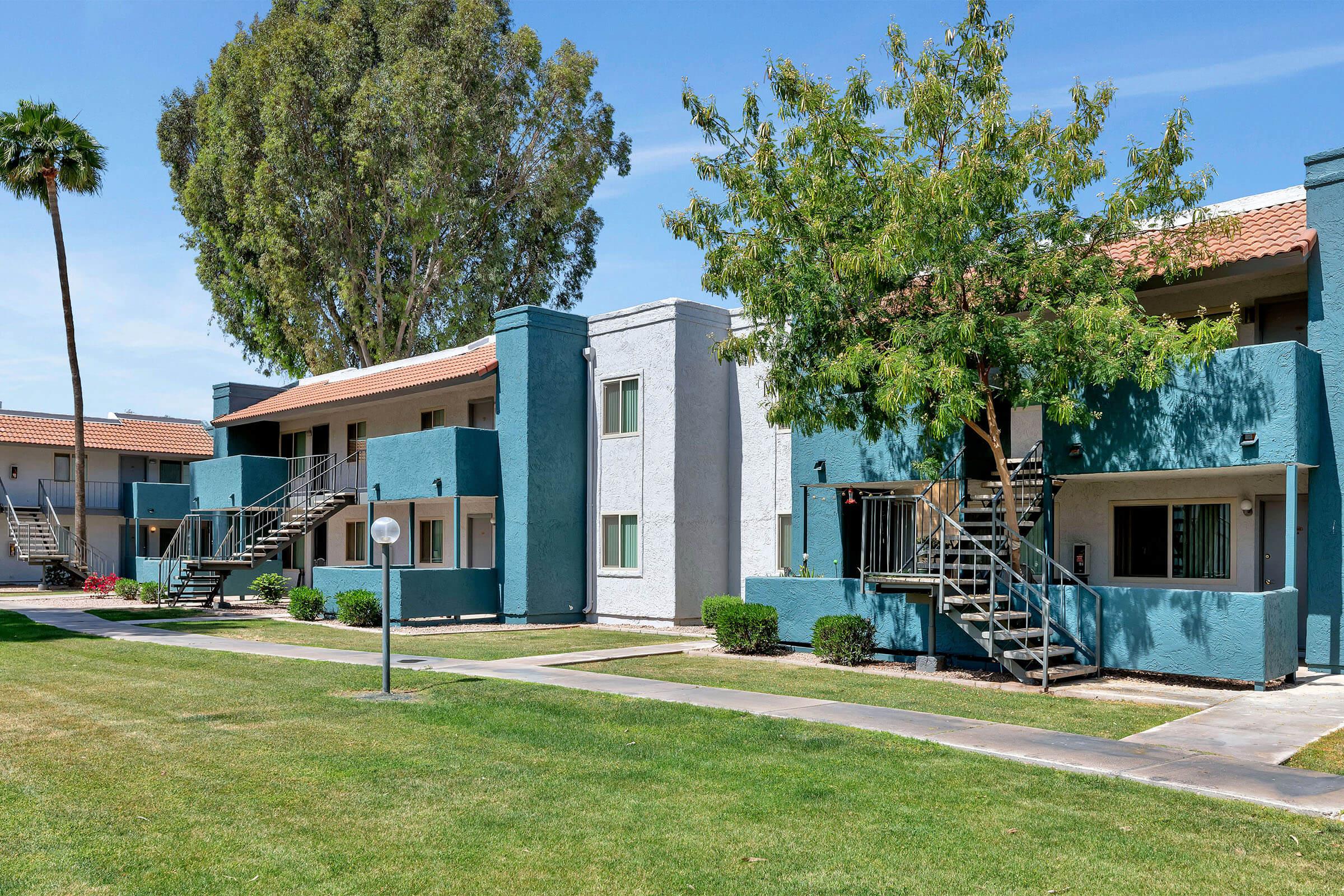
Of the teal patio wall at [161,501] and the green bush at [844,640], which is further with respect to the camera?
the teal patio wall at [161,501]

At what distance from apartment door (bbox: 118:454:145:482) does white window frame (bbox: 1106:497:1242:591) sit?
125 feet

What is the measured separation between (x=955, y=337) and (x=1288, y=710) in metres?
5.72

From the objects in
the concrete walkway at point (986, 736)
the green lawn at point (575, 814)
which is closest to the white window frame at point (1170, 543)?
the concrete walkway at point (986, 736)

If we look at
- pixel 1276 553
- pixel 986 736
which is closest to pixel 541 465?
pixel 1276 553

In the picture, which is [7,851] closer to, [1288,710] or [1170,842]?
[1170,842]

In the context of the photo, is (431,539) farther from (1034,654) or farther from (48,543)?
(1034,654)

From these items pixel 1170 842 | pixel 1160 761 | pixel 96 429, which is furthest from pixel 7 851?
pixel 96 429

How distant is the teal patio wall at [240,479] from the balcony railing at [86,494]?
1084 centimetres

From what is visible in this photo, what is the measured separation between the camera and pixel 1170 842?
7.02 m

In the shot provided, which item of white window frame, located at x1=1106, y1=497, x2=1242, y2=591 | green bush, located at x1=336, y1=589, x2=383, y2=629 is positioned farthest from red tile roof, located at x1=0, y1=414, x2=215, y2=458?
white window frame, located at x1=1106, y1=497, x2=1242, y2=591

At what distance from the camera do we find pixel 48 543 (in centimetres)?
3888

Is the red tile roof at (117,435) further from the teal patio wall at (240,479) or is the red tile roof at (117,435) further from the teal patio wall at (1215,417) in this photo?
the teal patio wall at (1215,417)

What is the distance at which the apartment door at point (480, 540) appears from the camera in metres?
27.2

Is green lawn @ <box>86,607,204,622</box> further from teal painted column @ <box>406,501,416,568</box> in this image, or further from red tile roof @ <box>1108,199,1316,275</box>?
red tile roof @ <box>1108,199,1316,275</box>
